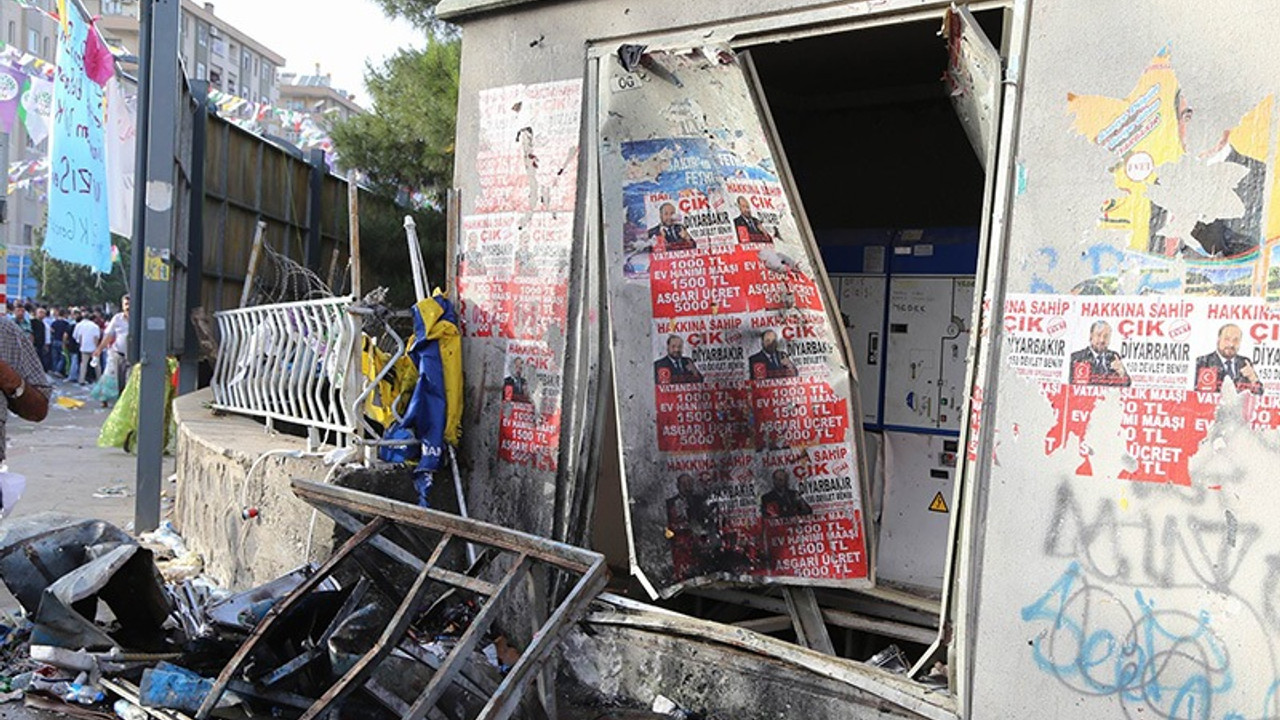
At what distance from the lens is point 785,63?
5809mm

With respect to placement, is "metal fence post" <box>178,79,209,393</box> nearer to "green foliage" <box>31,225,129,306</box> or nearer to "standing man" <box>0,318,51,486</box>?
"standing man" <box>0,318,51,486</box>

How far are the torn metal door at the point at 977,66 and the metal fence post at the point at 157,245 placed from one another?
205 inches

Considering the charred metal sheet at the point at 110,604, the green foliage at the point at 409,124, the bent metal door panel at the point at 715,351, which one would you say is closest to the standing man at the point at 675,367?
the bent metal door panel at the point at 715,351

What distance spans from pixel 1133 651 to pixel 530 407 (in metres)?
2.84

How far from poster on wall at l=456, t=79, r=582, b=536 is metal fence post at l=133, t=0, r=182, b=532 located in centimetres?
273

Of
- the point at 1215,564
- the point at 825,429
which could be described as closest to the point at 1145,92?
the point at 1215,564

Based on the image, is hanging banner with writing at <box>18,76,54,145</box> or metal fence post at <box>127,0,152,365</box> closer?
metal fence post at <box>127,0,152,365</box>

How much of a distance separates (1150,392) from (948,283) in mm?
2295

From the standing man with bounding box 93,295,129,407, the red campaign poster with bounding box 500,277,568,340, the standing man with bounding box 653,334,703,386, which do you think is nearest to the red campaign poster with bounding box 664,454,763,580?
the standing man with bounding box 653,334,703,386

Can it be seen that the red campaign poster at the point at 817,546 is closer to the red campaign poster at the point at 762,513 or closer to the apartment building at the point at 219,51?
the red campaign poster at the point at 762,513

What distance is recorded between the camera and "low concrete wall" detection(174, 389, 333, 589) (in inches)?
208

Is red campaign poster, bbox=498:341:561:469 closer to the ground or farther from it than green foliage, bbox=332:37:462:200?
closer to the ground

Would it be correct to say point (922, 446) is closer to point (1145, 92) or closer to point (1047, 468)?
point (1047, 468)

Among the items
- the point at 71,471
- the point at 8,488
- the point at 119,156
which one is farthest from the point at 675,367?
the point at 71,471
